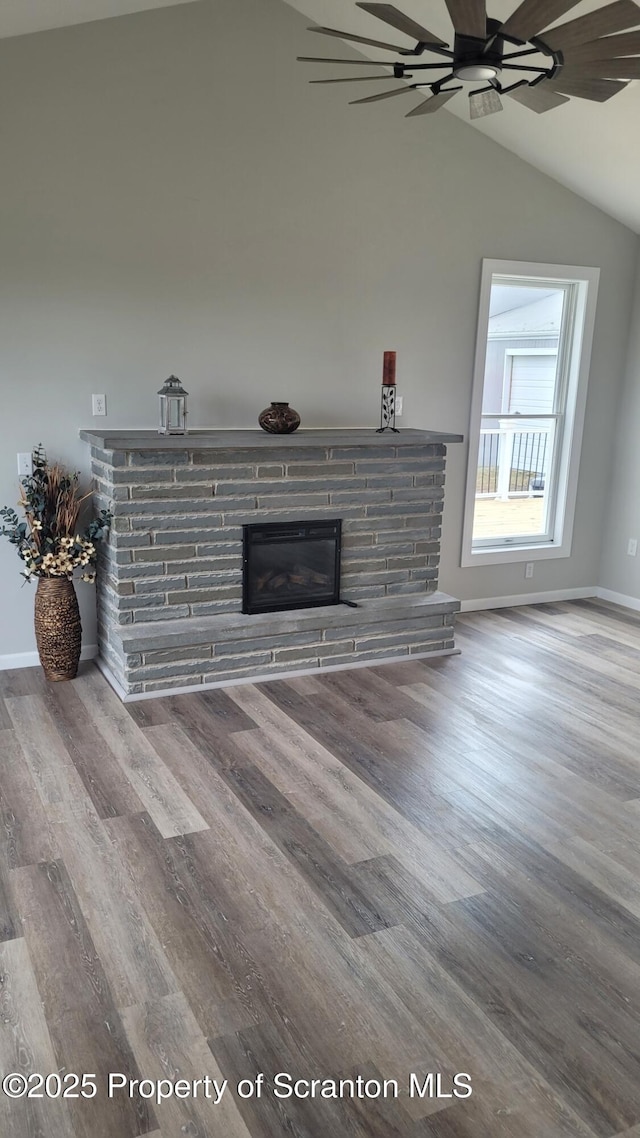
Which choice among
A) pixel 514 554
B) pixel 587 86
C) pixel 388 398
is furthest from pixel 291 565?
pixel 587 86

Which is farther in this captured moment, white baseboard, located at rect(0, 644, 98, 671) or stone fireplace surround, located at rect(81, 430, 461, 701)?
white baseboard, located at rect(0, 644, 98, 671)

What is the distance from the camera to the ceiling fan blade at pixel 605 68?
216 cm

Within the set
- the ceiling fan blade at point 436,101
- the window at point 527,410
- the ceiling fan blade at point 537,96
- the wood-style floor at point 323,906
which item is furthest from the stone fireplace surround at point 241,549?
the ceiling fan blade at point 537,96

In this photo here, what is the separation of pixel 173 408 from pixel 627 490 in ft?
10.6

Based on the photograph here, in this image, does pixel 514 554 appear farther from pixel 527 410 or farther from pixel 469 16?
pixel 469 16

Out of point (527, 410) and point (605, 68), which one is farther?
point (527, 410)

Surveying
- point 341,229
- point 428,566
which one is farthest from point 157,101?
point 428,566

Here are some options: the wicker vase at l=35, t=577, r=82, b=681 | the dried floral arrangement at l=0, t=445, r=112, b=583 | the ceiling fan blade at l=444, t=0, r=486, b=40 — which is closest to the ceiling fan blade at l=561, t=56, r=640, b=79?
the ceiling fan blade at l=444, t=0, r=486, b=40

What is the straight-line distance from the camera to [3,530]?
3.88 meters

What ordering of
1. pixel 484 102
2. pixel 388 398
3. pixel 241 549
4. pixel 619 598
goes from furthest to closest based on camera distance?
pixel 619 598 → pixel 388 398 → pixel 241 549 → pixel 484 102

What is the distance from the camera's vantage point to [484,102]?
2.58m

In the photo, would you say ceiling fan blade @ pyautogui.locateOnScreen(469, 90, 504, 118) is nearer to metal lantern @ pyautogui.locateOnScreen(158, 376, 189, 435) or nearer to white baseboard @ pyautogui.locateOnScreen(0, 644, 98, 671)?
metal lantern @ pyautogui.locateOnScreen(158, 376, 189, 435)

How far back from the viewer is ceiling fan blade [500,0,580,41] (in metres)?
1.87

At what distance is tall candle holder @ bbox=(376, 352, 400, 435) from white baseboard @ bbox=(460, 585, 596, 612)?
1.32 metres
